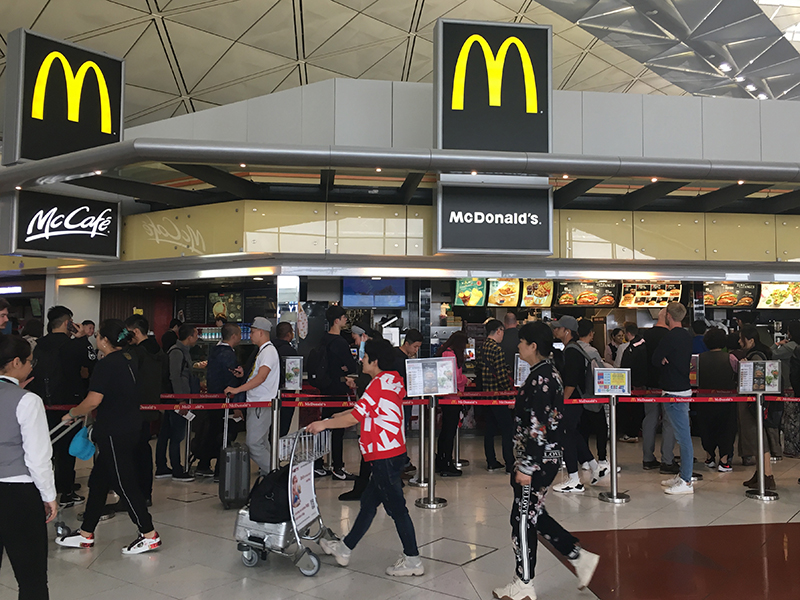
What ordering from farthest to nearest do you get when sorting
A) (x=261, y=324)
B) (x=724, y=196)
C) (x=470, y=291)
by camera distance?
(x=470, y=291) < (x=724, y=196) < (x=261, y=324)

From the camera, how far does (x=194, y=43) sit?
1343cm

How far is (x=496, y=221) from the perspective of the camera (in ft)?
21.6

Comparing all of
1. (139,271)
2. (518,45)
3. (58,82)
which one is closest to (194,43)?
(139,271)

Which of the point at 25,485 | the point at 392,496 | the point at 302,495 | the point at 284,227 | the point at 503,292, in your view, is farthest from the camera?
the point at 503,292

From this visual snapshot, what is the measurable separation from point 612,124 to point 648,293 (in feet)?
11.2

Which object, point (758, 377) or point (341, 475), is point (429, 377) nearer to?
point (341, 475)

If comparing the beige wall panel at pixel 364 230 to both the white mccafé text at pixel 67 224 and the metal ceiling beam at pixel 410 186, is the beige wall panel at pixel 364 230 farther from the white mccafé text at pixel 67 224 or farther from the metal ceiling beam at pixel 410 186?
the white mccafé text at pixel 67 224

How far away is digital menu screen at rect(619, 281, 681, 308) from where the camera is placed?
1015 cm

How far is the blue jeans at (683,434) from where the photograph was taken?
652 centimetres

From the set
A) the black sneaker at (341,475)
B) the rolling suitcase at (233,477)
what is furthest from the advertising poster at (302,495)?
the black sneaker at (341,475)

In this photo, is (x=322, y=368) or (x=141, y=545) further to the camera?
(x=322, y=368)

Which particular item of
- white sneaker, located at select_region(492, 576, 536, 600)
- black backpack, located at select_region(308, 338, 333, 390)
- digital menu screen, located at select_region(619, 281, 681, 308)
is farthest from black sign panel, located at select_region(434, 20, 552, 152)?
digital menu screen, located at select_region(619, 281, 681, 308)

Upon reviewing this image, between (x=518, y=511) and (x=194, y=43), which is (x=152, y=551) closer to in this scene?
(x=518, y=511)

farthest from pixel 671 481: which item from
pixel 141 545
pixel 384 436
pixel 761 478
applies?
pixel 141 545
